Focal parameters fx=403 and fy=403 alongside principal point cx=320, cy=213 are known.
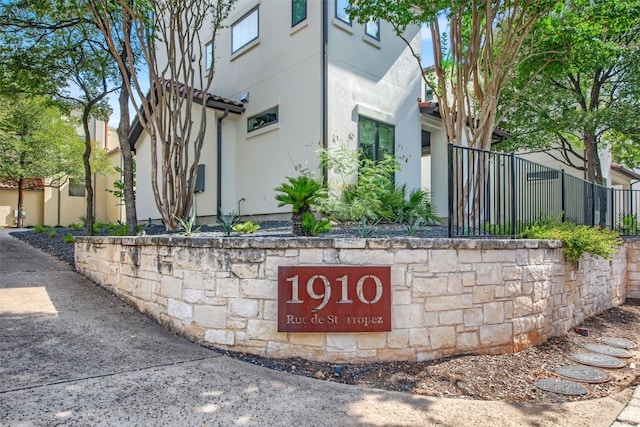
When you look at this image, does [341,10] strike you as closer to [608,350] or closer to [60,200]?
[608,350]

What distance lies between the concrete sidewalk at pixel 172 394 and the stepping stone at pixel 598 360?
33.7 inches

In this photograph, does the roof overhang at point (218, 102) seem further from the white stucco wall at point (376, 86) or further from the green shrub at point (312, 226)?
the green shrub at point (312, 226)

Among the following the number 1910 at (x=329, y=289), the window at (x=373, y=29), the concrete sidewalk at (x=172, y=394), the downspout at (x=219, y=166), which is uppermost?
the window at (x=373, y=29)

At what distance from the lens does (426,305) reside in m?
4.33

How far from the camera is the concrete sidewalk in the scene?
2939 mm

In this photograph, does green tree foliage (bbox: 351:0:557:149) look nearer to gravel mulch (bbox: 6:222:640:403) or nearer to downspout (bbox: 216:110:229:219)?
gravel mulch (bbox: 6:222:640:403)

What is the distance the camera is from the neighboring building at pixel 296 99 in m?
8.73

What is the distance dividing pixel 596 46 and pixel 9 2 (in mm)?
12468

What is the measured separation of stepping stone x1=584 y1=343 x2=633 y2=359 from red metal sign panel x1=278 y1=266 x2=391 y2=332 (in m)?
3.36

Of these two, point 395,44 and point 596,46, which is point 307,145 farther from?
point 596,46

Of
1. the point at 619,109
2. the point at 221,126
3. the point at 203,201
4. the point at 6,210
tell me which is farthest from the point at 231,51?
the point at 6,210

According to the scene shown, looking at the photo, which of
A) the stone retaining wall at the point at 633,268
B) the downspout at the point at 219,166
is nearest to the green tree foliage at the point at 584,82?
the stone retaining wall at the point at 633,268

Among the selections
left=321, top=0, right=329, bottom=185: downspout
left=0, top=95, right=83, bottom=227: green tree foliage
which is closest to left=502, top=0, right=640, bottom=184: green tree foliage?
left=321, top=0, right=329, bottom=185: downspout

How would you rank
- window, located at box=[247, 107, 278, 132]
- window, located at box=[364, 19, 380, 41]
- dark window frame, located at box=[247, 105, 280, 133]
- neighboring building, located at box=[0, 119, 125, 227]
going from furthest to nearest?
neighboring building, located at box=[0, 119, 125, 227] → window, located at box=[247, 107, 278, 132] → dark window frame, located at box=[247, 105, 280, 133] → window, located at box=[364, 19, 380, 41]
